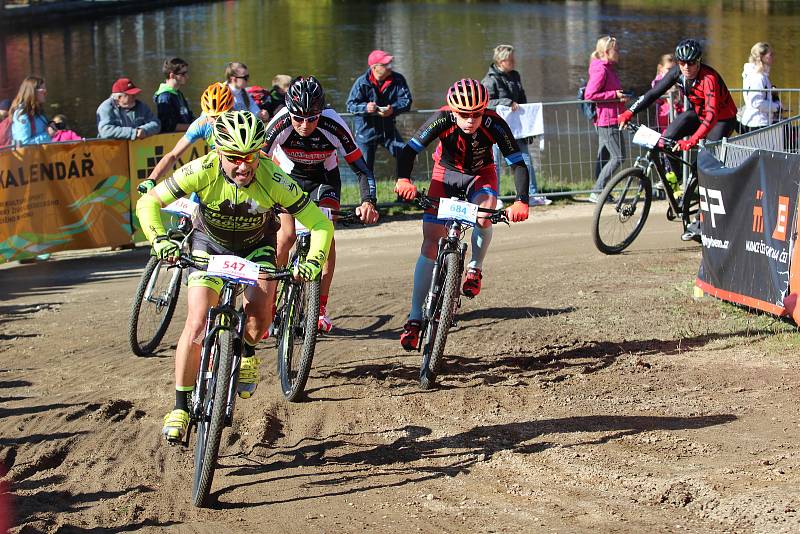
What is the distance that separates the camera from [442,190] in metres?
9.25

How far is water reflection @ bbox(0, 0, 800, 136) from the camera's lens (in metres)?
35.5

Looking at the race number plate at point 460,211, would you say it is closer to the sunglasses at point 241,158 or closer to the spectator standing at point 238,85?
the sunglasses at point 241,158

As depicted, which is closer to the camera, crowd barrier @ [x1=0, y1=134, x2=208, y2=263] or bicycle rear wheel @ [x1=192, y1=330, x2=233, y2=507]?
bicycle rear wheel @ [x1=192, y1=330, x2=233, y2=507]

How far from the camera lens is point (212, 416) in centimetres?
639

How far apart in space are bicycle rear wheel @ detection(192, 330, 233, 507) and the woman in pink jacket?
9941mm

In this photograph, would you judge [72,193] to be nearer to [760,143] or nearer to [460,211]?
[460,211]

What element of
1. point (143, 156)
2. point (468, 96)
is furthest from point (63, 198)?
point (468, 96)

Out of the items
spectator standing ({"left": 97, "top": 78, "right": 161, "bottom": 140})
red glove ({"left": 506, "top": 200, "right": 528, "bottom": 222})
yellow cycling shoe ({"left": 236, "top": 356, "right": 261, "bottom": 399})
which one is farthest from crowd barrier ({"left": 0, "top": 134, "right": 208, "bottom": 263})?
red glove ({"left": 506, "top": 200, "right": 528, "bottom": 222})

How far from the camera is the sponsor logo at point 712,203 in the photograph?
1058 centimetres

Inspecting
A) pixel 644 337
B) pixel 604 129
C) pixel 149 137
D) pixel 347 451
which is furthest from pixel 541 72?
pixel 347 451

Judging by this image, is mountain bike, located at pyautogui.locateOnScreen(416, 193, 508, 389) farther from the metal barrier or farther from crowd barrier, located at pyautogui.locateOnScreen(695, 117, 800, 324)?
the metal barrier

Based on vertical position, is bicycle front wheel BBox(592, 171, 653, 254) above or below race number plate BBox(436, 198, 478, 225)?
below

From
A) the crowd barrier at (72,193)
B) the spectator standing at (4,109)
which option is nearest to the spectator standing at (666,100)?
the crowd barrier at (72,193)

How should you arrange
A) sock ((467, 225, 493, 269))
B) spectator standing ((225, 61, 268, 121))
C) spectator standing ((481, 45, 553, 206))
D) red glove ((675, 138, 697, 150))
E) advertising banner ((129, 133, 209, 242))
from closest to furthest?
sock ((467, 225, 493, 269))
red glove ((675, 138, 697, 150))
advertising banner ((129, 133, 209, 242))
spectator standing ((225, 61, 268, 121))
spectator standing ((481, 45, 553, 206))
